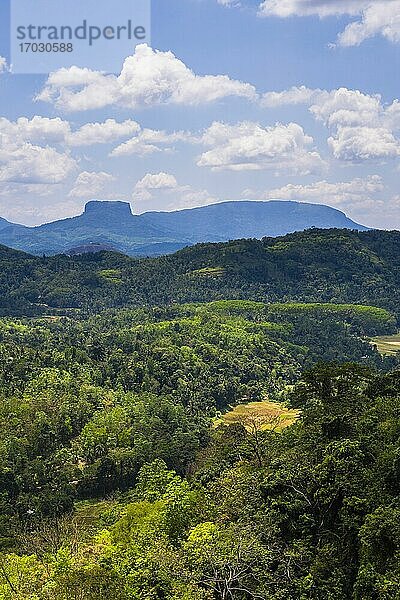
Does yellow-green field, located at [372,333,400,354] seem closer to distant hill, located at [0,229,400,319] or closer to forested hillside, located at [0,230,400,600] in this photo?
forested hillside, located at [0,230,400,600]

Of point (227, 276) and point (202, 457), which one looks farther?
point (227, 276)

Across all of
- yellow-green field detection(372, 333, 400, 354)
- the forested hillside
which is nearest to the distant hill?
yellow-green field detection(372, 333, 400, 354)

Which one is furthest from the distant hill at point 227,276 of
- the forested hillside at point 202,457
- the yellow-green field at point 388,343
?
the forested hillside at point 202,457

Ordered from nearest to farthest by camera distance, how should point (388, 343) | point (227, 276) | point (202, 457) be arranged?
point (202, 457), point (388, 343), point (227, 276)

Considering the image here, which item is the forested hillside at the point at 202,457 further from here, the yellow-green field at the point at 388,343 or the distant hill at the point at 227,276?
the distant hill at the point at 227,276

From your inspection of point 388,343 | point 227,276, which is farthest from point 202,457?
point 227,276

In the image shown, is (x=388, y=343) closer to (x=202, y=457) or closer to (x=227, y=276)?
(x=227, y=276)

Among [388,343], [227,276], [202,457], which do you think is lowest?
[388,343]
